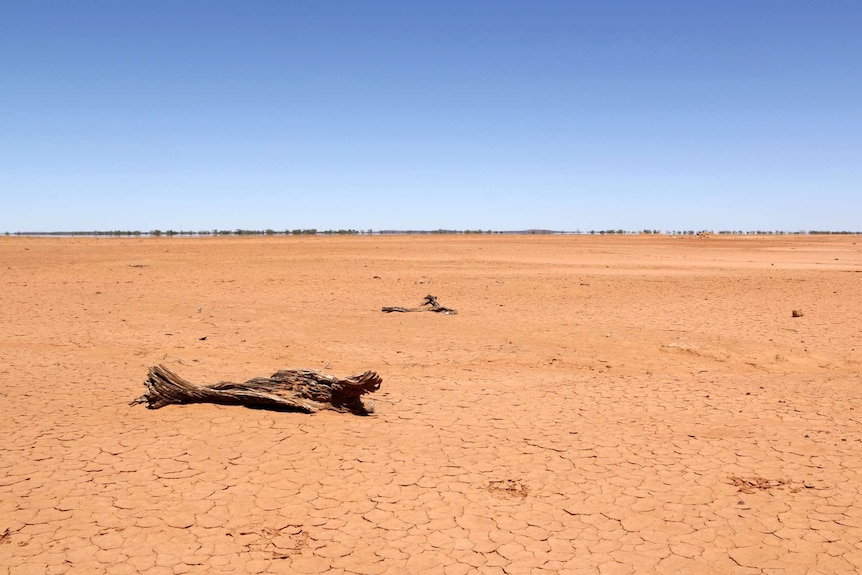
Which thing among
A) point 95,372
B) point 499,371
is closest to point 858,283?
point 499,371

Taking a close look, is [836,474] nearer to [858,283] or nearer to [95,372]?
[95,372]

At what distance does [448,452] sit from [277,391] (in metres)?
2.52

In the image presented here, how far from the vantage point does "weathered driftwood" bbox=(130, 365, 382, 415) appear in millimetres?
7340

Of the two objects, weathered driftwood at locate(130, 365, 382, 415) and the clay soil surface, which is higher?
weathered driftwood at locate(130, 365, 382, 415)

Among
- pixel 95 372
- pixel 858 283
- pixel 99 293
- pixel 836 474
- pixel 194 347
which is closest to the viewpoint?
pixel 836 474

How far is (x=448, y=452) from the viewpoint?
633 cm

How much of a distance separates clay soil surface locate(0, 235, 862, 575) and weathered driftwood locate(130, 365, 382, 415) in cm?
17

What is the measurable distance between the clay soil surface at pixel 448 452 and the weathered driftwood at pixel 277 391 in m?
0.17

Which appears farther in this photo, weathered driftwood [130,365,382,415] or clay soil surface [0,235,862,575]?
weathered driftwood [130,365,382,415]

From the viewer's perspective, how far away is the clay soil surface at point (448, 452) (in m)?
4.48

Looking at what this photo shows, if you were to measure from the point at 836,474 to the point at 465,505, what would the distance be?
3789mm

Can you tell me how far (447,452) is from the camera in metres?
6.33

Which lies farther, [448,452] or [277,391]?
[277,391]

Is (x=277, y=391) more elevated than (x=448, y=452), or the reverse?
(x=277, y=391)
